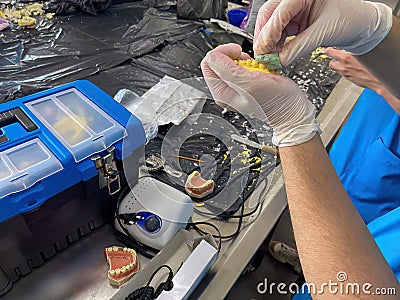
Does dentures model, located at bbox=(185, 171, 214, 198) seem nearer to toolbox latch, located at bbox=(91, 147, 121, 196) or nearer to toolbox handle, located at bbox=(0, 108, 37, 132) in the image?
toolbox latch, located at bbox=(91, 147, 121, 196)

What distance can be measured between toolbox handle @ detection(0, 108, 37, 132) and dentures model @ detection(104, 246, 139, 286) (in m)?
0.32

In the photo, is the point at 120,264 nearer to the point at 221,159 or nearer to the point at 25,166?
the point at 25,166

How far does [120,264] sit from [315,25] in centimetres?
64

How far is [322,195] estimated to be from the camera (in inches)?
20.9

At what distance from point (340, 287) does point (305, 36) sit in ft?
1.39

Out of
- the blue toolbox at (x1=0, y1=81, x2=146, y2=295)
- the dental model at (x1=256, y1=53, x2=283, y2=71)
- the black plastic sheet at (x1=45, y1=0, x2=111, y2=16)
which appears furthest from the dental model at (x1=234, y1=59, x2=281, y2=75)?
the black plastic sheet at (x1=45, y1=0, x2=111, y2=16)

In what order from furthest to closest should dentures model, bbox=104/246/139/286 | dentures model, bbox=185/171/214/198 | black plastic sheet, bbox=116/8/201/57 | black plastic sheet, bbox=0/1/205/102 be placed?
black plastic sheet, bbox=116/8/201/57 → black plastic sheet, bbox=0/1/205/102 → dentures model, bbox=185/171/214/198 → dentures model, bbox=104/246/139/286

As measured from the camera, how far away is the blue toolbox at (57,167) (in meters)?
0.59

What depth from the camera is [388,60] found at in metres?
0.70

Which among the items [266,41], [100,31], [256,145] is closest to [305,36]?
[266,41]

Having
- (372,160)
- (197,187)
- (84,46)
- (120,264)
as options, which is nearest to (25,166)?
(120,264)

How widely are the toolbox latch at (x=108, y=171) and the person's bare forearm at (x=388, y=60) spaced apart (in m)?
0.61

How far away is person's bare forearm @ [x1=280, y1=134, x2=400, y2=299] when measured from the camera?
48 centimetres

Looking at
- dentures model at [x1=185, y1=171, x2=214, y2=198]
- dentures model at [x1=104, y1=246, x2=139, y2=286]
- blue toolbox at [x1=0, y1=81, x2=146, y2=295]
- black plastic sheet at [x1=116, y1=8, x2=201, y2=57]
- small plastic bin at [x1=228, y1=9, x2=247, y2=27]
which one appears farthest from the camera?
small plastic bin at [x1=228, y1=9, x2=247, y2=27]
